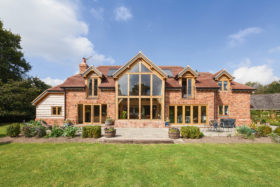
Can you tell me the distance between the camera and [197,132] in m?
9.71

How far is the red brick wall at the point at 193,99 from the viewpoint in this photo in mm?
15977

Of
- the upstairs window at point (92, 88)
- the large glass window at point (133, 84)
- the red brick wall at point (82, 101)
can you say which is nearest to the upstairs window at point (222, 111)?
the large glass window at point (133, 84)

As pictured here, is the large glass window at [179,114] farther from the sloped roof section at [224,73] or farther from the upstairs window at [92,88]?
the upstairs window at [92,88]

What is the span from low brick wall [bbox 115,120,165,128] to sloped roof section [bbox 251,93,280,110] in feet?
104

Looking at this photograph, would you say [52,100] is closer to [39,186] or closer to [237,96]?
[39,186]

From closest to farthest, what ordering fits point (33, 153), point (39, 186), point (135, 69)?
point (39, 186) < point (33, 153) < point (135, 69)

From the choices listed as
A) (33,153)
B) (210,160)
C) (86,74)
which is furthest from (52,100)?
(210,160)

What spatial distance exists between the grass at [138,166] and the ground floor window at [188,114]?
8.43m

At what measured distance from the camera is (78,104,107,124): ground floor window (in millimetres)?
16078

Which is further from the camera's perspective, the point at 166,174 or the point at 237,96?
the point at 237,96

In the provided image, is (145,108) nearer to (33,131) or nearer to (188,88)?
(188,88)

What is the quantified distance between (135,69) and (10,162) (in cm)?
1284

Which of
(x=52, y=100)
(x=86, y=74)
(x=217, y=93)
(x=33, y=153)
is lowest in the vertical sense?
(x=33, y=153)

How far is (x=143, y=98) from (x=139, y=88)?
1.45m
